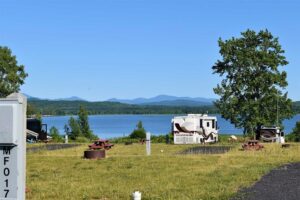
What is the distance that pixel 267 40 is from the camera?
34969 millimetres

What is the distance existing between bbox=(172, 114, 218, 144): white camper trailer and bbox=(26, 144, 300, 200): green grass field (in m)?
14.1

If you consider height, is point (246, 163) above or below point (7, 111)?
below

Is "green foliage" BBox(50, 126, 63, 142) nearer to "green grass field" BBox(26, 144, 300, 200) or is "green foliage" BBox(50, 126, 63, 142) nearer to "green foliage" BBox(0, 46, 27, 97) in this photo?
"green foliage" BBox(0, 46, 27, 97)

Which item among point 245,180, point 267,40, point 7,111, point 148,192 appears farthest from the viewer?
point 267,40

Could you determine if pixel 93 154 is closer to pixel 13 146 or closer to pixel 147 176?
pixel 147 176

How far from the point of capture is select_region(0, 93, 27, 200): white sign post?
3232 millimetres

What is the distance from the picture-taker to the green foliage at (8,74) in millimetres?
39375

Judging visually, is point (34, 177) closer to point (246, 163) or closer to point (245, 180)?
point (245, 180)

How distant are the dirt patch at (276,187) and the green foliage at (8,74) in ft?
96.3

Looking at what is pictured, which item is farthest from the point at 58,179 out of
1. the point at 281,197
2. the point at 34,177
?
the point at 281,197

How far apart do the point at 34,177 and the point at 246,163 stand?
6.67 m

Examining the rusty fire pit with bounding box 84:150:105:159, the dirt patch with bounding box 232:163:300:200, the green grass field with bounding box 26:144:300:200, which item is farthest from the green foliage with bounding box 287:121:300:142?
the dirt patch with bounding box 232:163:300:200

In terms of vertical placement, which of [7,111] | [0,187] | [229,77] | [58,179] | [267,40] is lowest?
[58,179]

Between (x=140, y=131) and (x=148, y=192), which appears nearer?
(x=148, y=192)
